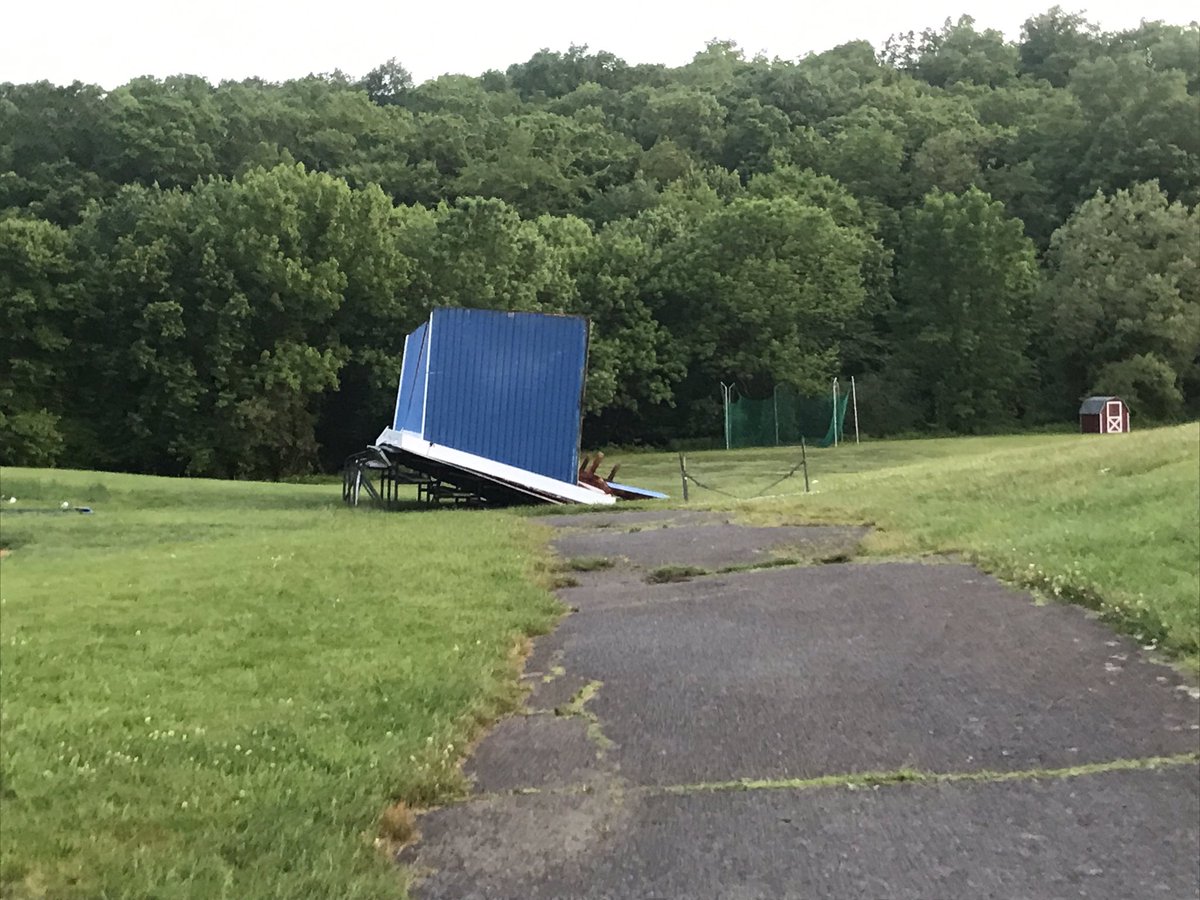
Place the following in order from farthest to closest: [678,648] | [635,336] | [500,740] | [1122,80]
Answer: [1122,80] < [635,336] < [678,648] < [500,740]

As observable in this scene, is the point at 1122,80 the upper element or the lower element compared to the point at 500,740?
upper

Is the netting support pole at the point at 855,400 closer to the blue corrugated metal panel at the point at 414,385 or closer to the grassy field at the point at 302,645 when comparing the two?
the blue corrugated metal panel at the point at 414,385

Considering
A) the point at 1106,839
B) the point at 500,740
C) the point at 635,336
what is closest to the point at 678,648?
the point at 500,740

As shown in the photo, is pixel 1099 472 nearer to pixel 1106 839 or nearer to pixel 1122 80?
pixel 1106 839

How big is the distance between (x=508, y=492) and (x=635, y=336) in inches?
1074

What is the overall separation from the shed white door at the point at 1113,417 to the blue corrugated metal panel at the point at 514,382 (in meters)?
28.0

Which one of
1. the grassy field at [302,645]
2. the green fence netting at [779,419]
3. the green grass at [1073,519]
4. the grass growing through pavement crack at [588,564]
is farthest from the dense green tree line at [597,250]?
the grass growing through pavement crack at [588,564]

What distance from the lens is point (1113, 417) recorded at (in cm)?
4003

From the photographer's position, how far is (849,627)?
7289mm

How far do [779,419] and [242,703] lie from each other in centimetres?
3821

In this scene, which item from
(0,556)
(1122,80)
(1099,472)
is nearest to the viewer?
(0,556)

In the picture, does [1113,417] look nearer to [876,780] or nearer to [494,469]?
[494,469]

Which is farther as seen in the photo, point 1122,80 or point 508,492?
point 1122,80

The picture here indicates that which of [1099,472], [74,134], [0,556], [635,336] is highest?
[74,134]
